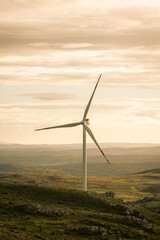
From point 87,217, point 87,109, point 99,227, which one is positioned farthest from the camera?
point 87,109

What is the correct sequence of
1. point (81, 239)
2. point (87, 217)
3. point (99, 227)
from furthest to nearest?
point (87, 217), point (99, 227), point (81, 239)

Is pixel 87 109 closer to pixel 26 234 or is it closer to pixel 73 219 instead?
pixel 73 219

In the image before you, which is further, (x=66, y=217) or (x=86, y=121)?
(x=86, y=121)

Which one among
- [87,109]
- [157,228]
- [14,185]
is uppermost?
[87,109]

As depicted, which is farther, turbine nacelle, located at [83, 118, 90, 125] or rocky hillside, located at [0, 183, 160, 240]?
turbine nacelle, located at [83, 118, 90, 125]

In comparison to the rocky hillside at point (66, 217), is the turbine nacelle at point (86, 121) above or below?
above

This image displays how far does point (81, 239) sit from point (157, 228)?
25785 mm

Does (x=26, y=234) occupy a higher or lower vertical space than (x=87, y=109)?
lower

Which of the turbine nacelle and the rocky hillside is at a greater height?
the turbine nacelle

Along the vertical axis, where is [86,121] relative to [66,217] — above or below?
above

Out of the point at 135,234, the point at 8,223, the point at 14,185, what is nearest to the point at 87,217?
the point at 135,234

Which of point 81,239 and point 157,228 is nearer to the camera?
point 81,239

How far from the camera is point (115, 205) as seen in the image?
106500mm

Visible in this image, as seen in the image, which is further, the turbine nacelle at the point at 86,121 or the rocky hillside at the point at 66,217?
the turbine nacelle at the point at 86,121
